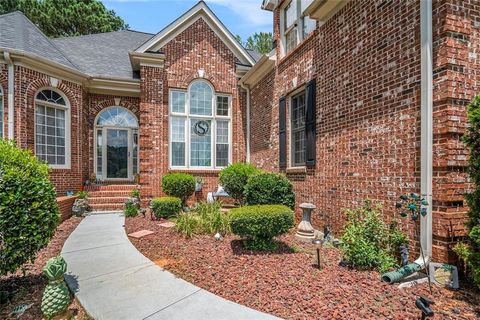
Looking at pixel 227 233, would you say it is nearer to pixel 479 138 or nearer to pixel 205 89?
pixel 479 138

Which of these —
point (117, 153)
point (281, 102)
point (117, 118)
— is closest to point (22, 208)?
point (281, 102)

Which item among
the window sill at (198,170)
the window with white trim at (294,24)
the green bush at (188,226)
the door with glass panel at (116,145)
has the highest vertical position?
the window with white trim at (294,24)

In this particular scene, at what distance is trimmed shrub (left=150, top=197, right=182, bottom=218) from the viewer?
24.4 ft

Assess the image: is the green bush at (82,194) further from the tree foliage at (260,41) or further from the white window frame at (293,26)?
the tree foliage at (260,41)

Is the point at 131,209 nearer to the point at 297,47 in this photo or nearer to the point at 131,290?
the point at 131,290

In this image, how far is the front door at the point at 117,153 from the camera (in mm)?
10406

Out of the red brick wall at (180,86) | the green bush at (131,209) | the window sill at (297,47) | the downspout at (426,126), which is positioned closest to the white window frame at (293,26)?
the window sill at (297,47)

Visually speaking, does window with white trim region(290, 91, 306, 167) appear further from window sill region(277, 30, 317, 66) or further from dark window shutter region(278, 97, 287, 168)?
window sill region(277, 30, 317, 66)

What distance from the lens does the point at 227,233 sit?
5812 mm

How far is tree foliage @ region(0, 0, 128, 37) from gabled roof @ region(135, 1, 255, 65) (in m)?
14.2

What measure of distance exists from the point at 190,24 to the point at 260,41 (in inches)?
908

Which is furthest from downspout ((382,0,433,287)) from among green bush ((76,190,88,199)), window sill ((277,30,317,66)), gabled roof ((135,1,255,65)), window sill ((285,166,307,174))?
green bush ((76,190,88,199))

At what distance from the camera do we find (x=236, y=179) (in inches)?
324

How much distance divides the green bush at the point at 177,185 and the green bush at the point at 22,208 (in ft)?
16.1
